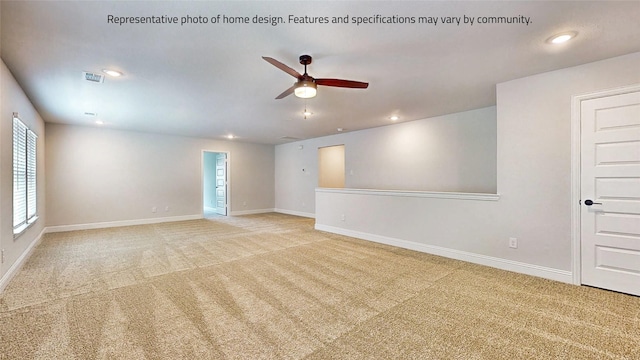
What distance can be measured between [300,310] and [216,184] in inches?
305

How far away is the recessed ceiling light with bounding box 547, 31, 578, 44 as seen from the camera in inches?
91.9

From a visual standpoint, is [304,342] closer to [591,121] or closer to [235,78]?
[235,78]

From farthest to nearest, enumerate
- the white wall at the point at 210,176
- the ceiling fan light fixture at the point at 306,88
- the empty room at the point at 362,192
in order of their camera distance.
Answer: the white wall at the point at 210,176
the ceiling fan light fixture at the point at 306,88
the empty room at the point at 362,192

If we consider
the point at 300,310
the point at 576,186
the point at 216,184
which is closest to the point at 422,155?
the point at 576,186

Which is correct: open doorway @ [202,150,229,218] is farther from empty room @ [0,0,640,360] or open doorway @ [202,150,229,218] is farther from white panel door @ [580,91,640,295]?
white panel door @ [580,91,640,295]

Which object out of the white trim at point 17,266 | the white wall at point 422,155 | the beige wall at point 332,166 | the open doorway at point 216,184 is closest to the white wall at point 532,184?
the white wall at point 422,155

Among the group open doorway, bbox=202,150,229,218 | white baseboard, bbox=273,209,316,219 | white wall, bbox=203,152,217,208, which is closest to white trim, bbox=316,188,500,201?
white baseboard, bbox=273,209,316,219

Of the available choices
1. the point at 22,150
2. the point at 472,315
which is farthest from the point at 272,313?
the point at 22,150

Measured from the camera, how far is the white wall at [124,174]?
19.6 feet

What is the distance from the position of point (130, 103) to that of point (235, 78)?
7.35ft

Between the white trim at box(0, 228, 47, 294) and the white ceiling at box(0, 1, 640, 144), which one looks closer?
the white ceiling at box(0, 1, 640, 144)

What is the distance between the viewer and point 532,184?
3.26 m

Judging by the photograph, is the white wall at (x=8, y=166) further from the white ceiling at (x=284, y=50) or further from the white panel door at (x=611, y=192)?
the white panel door at (x=611, y=192)

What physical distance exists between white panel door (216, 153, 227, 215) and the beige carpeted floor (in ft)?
15.0
